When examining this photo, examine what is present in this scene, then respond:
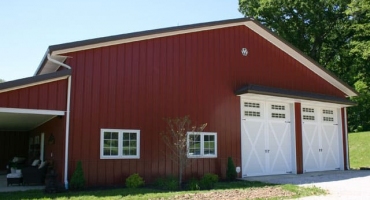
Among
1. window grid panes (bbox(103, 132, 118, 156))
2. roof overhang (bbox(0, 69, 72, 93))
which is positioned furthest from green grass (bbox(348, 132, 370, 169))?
roof overhang (bbox(0, 69, 72, 93))

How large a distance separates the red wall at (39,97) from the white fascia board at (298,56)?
796cm

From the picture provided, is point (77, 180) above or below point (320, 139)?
below

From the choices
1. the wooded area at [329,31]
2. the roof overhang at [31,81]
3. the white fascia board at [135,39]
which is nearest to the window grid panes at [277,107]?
the white fascia board at [135,39]

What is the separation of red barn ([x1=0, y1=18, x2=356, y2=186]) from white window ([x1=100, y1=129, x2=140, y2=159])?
31 mm

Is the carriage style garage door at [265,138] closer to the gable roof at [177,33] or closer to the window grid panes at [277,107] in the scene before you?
the window grid panes at [277,107]

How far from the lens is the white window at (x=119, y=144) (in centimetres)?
1123

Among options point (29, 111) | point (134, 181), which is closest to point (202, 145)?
point (134, 181)

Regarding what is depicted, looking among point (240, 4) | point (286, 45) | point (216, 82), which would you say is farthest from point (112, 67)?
point (240, 4)

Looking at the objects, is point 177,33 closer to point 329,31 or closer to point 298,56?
point 298,56

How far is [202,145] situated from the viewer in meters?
13.1

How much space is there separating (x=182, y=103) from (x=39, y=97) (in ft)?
15.6

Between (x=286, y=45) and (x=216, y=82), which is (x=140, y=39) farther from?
(x=286, y=45)

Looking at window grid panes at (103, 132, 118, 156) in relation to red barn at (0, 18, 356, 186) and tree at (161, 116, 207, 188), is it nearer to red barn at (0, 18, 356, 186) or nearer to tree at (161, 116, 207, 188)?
red barn at (0, 18, 356, 186)

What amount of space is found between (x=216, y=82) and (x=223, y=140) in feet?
7.00
